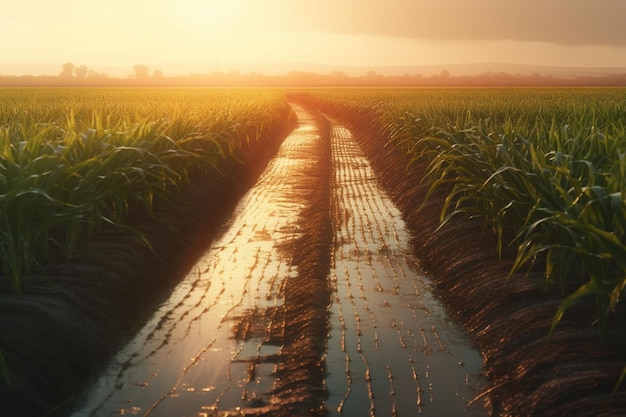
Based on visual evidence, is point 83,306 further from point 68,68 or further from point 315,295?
point 68,68

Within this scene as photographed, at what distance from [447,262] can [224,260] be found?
2.41 metres

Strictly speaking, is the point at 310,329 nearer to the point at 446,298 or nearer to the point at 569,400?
the point at 446,298

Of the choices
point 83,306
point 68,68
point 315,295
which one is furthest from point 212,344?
point 68,68

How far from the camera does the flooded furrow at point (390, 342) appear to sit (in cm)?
478

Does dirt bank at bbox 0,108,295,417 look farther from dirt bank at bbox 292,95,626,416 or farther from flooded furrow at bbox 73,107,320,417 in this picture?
dirt bank at bbox 292,95,626,416

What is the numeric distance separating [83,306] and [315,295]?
207 cm

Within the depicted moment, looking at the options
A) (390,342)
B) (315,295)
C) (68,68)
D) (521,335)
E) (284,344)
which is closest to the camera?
(521,335)

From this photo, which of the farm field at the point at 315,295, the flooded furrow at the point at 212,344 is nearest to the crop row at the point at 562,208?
the farm field at the point at 315,295

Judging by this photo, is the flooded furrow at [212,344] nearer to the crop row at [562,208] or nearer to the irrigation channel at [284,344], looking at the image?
the irrigation channel at [284,344]

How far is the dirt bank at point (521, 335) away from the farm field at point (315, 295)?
0.6 inches

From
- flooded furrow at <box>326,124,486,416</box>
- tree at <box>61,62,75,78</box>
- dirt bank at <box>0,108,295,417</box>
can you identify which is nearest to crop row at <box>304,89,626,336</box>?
flooded furrow at <box>326,124,486,416</box>

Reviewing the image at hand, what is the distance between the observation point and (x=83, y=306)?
583cm

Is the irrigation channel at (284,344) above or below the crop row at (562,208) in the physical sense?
below

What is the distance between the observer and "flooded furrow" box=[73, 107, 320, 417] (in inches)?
186
